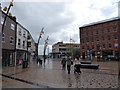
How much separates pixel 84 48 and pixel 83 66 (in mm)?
39364

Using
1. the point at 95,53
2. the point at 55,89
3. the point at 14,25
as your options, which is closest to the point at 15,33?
the point at 14,25

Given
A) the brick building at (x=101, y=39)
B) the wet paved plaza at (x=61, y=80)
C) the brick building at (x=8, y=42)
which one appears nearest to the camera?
the wet paved plaza at (x=61, y=80)

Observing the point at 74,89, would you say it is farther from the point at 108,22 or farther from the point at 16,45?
the point at 108,22

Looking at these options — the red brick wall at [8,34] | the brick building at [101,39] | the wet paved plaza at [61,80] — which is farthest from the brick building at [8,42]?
the brick building at [101,39]

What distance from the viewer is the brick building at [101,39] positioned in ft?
148

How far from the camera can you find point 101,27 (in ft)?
164

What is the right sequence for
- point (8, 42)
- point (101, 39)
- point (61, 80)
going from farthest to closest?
point (101, 39) → point (8, 42) → point (61, 80)

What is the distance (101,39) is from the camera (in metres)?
49.0

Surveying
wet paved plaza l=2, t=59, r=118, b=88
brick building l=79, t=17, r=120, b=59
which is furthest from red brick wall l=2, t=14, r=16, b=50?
brick building l=79, t=17, r=120, b=59

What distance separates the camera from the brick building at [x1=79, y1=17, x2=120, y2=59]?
148 ft

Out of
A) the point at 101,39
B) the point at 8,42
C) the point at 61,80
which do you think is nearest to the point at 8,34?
the point at 8,42

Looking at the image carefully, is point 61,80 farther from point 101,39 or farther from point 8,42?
point 101,39

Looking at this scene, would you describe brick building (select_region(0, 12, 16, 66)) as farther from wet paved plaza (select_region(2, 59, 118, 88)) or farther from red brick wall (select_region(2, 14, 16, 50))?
wet paved plaza (select_region(2, 59, 118, 88))

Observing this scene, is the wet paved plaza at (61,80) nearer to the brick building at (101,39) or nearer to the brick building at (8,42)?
the brick building at (8,42)
